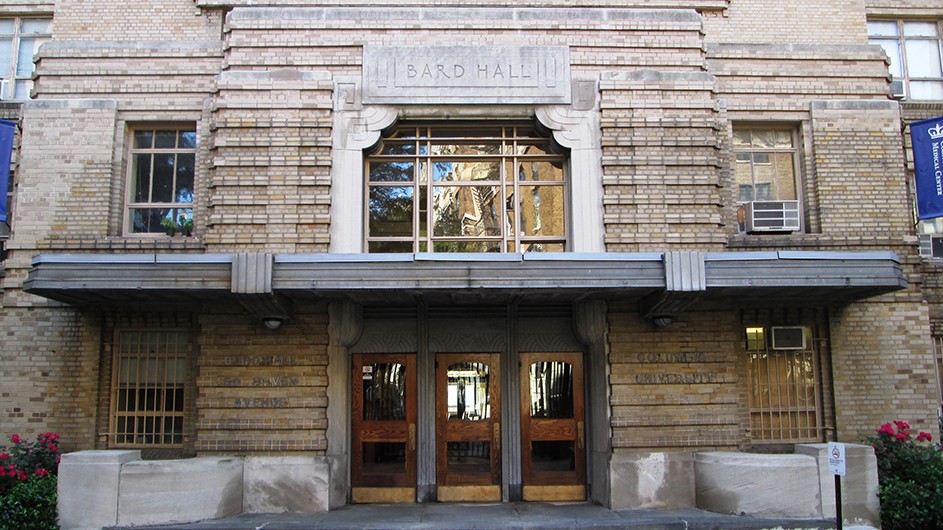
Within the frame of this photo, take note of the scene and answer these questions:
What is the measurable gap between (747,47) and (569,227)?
444cm

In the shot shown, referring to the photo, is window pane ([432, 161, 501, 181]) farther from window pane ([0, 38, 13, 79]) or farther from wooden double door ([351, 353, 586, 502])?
window pane ([0, 38, 13, 79])

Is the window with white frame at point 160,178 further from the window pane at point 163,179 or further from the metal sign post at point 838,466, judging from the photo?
the metal sign post at point 838,466

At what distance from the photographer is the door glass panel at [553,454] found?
466 inches

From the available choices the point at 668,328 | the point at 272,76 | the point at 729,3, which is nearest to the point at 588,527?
the point at 668,328

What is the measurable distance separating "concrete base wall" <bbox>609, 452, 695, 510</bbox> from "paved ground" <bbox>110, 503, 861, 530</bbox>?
0.70 feet

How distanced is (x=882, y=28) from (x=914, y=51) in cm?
78

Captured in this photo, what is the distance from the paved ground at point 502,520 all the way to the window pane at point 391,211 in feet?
14.2

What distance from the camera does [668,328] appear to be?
37.3ft

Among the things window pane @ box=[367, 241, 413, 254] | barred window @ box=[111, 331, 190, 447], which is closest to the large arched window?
window pane @ box=[367, 241, 413, 254]

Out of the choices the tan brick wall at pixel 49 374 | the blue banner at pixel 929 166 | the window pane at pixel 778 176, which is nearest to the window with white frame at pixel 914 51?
the blue banner at pixel 929 166

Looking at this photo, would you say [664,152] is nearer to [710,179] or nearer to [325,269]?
[710,179]

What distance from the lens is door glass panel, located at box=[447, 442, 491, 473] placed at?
11.8 metres

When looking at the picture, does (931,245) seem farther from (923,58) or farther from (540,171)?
(540,171)

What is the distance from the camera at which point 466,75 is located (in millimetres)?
11797
